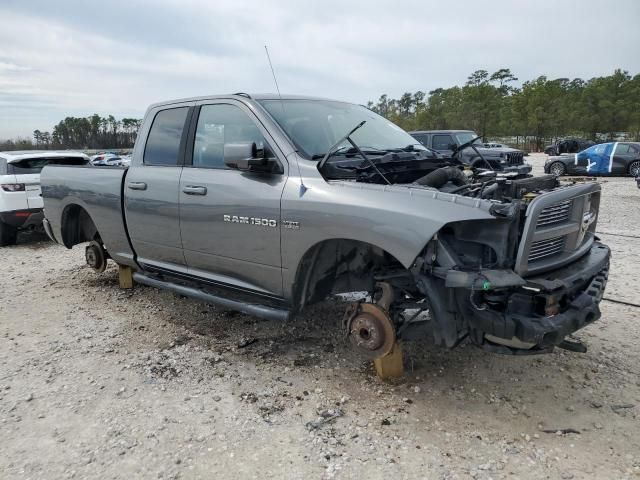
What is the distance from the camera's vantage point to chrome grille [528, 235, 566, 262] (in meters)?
2.95

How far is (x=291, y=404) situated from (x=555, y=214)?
2.05 m

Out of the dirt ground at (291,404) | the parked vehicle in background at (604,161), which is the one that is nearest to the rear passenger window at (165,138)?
the dirt ground at (291,404)

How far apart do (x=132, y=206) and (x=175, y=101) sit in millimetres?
1037

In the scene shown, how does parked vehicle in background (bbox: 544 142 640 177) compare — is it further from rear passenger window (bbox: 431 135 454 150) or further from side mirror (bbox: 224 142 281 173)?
side mirror (bbox: 224 142 281 173)

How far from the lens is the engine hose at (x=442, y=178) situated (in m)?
3.49

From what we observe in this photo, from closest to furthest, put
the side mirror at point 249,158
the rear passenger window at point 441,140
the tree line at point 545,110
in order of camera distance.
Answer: the side mirror at point 249,158
the rear passenger window at point 441,140
the tree line at point 545,110

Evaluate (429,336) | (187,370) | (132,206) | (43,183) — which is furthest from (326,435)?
(43,183)

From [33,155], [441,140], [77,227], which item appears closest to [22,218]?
[33,155]

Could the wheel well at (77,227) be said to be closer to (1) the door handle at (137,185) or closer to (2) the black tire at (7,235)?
(1) the door handle at (137,185)

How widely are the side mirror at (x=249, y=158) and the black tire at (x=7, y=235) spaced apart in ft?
22.1

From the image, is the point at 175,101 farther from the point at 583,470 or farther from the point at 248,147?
the point at 583,470

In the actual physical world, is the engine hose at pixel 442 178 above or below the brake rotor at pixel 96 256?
above

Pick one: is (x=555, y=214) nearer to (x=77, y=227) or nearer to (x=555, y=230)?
(x=555, y=230)

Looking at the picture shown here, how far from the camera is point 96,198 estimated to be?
16.6 feet
